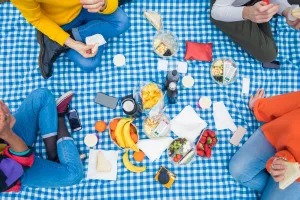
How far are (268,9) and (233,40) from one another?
0.69 metres

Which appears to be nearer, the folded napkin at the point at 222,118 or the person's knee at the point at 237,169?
the person's knee at the point at 237,169

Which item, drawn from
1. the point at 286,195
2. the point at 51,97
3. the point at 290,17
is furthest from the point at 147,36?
the point at 286,195

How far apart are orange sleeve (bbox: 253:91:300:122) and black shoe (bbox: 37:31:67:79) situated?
157cm

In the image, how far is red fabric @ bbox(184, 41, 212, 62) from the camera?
8.80ft

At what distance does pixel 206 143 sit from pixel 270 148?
1.55ft

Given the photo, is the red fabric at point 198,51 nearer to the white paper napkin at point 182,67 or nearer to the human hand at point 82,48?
the white paper napkin at point 182,67

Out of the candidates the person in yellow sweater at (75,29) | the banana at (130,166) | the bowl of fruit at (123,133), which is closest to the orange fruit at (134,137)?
the bowl of fruit at (123,133)

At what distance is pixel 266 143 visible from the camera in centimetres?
246

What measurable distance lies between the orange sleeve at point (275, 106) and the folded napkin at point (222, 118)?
22 cm

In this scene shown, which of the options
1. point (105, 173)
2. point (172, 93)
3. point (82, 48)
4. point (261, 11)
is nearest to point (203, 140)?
point (172, 93)

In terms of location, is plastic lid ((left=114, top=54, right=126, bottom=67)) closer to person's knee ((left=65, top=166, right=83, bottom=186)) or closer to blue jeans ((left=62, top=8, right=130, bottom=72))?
blue jeans ((left=62, top=8, right=130, bottom=72))

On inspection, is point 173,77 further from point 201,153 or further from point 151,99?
point 201,153

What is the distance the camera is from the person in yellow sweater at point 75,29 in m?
2.37

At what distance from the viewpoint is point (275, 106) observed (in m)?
2.35
